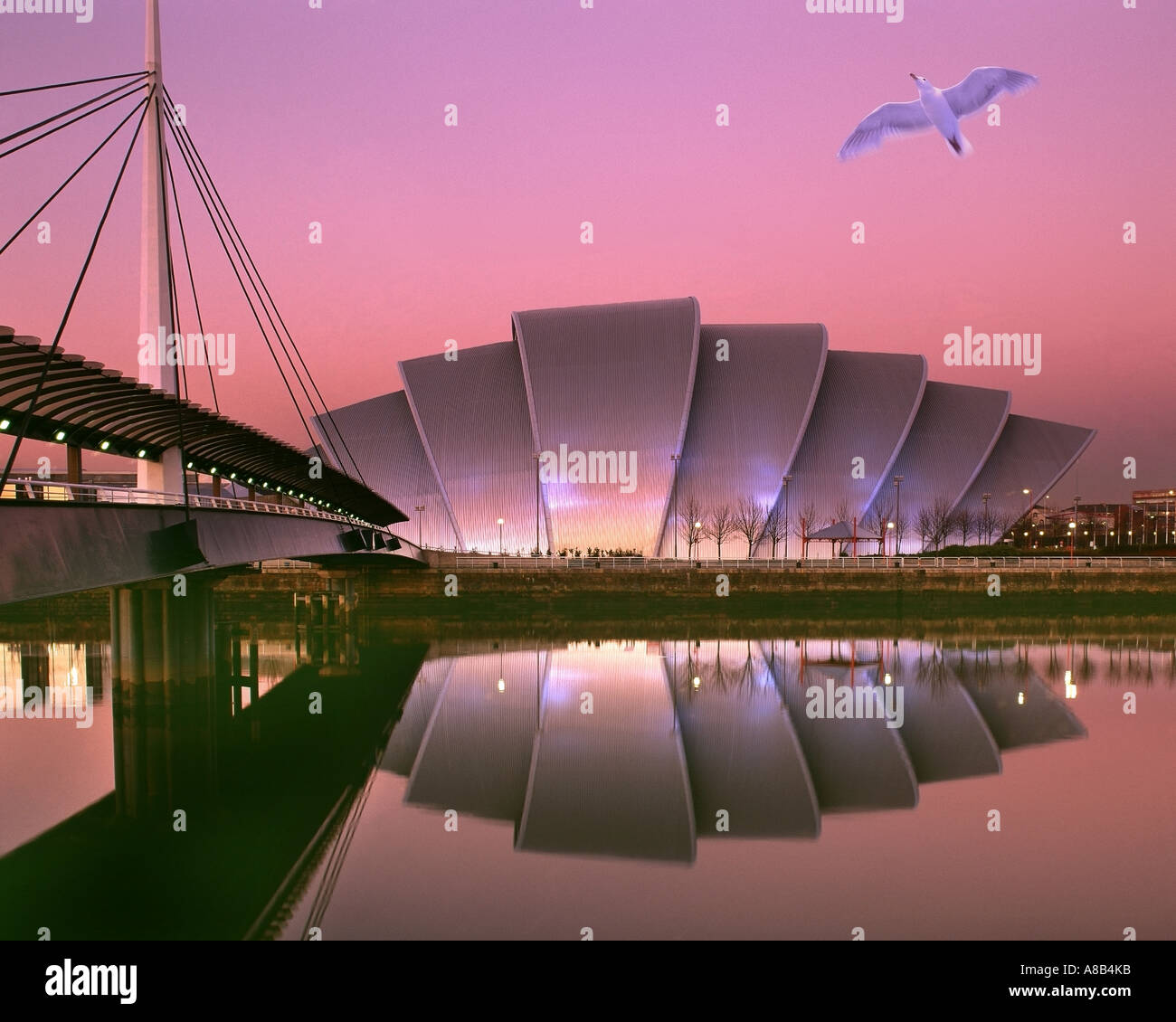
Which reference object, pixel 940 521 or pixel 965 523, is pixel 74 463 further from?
pixel 965 523

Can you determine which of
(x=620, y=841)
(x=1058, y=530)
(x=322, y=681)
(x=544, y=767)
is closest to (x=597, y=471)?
(x=322, y=681)

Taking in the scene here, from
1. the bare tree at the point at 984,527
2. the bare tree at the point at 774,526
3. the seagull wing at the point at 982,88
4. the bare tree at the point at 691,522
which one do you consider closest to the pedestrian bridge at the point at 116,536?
the seagull wing at the point at 982,88

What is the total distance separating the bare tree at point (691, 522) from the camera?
8044cm

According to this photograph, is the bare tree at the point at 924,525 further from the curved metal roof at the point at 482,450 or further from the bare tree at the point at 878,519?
the curved metal roof at the point at 482,450

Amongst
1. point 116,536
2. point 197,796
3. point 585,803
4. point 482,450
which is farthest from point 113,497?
point 482,450

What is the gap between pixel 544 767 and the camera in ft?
72.8

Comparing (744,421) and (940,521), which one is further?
(940,521)

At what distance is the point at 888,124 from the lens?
101 feet

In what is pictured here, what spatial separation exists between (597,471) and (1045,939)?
232 ft

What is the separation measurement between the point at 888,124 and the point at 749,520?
2058 inches

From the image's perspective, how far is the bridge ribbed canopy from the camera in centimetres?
1477

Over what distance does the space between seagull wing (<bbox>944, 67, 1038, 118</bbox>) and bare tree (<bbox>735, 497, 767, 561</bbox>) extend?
5270 cm

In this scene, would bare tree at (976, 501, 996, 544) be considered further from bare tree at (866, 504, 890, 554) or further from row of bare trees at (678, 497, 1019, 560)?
bare tree at (866, 504, 890, 554)

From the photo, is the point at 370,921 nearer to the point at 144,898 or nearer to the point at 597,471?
the point at 144,898
